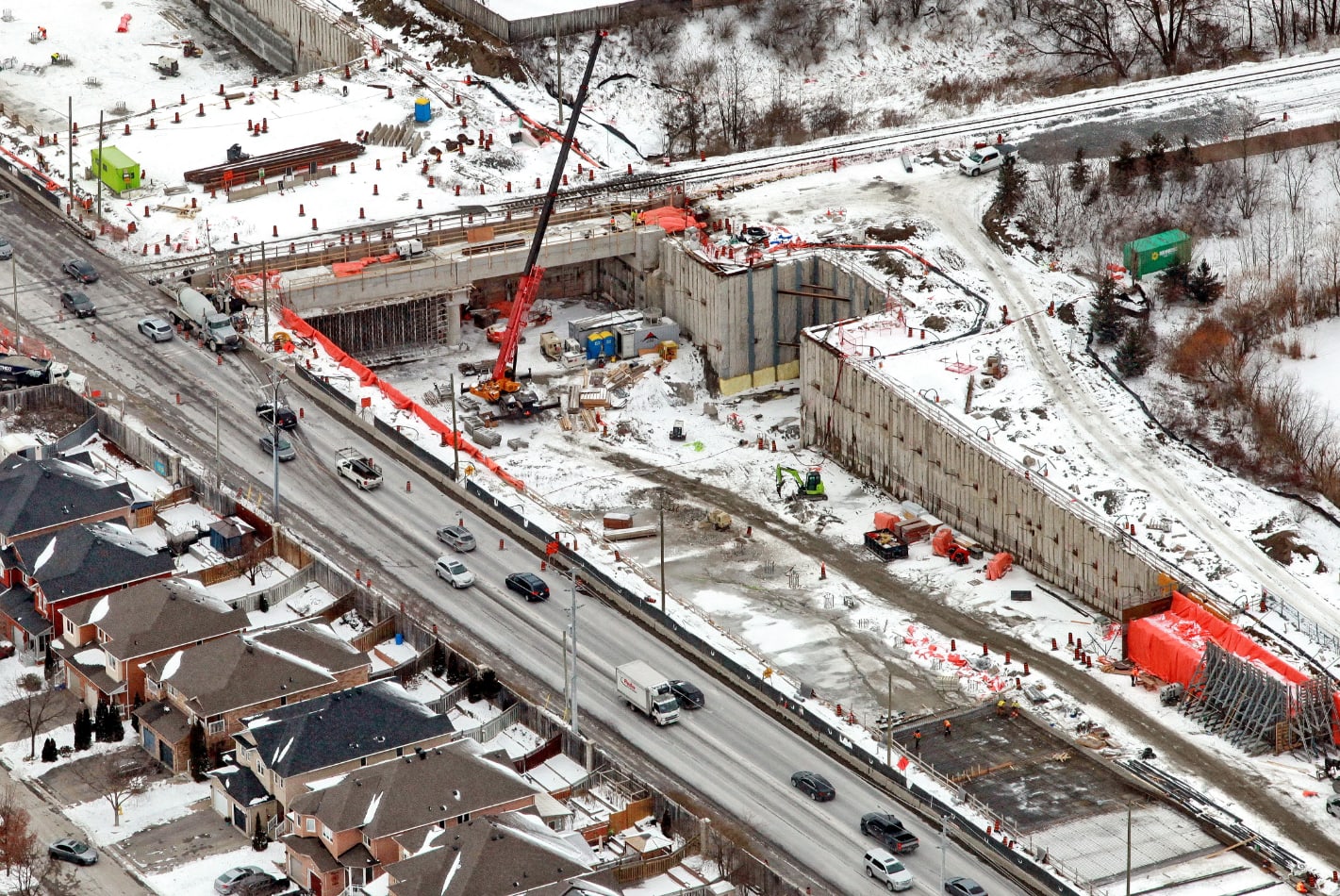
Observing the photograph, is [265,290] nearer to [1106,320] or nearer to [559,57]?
[559,57]

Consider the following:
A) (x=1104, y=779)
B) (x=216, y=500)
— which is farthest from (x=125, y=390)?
(x=1104, y=779)

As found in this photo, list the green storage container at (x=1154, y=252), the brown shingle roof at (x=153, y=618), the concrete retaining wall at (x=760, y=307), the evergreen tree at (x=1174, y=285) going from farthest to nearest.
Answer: the concrete retaining wall at (x=760, y=307) < the green storage container at (x=1154, y=252) < the evergreen tree at (x=1174, y=285) < the brown shingle roof at (x=153, y=618)

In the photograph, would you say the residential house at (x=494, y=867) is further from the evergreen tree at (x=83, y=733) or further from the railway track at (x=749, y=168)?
the railway track at (x=749, y=168)

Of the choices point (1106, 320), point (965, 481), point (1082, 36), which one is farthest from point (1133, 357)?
point (1082, 36)

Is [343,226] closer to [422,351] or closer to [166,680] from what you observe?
[422,351]

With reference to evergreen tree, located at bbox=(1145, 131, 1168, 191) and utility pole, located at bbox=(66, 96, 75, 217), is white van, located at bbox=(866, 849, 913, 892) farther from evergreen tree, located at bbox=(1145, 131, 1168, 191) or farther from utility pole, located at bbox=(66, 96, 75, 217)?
utility pole, located at bbox=(66, 96, 75, 217)

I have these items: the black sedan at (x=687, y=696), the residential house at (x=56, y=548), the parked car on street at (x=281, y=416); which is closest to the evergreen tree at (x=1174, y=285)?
the black sedan at (x=687, y=696)
